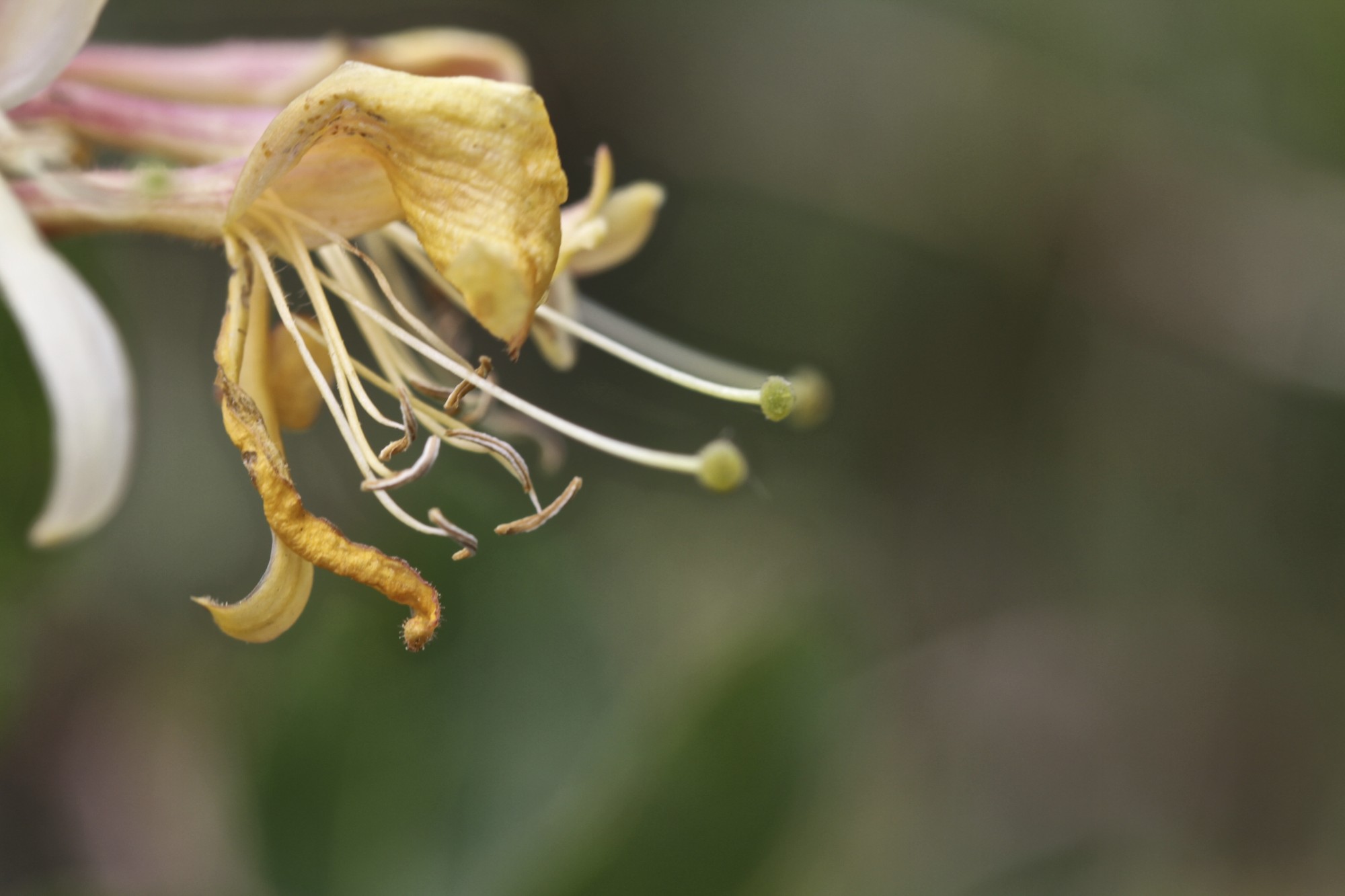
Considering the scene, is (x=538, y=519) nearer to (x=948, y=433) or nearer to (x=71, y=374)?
(x=71, y=374)

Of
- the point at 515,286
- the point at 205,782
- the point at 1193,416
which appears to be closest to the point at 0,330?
Answer: the point at 515,286

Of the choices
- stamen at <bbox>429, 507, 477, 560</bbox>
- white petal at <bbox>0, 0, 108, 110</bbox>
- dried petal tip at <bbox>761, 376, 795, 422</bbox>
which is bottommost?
stamen at <bbox>429, 507, 477, 560</bbox>

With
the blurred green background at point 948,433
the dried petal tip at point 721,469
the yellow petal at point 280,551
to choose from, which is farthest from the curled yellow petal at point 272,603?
the blurred green background at point 948,433

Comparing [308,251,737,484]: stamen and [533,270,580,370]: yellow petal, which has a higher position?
[308,251,737,484]: stamen

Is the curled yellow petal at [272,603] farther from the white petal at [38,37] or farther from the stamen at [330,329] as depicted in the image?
the white petal at [38,37]

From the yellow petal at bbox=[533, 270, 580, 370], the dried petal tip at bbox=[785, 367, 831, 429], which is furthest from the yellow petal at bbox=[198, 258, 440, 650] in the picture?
the dried petal tip at bbox=[785, 367, 831, 429]

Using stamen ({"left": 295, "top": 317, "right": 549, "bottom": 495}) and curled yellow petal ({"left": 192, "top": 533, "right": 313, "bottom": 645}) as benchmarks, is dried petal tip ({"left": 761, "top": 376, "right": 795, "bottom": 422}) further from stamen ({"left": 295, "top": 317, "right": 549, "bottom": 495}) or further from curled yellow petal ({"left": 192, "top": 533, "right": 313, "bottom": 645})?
curled yellow petal ({"left": 192, "top": 533, "right": 313, "bottom": 645})
